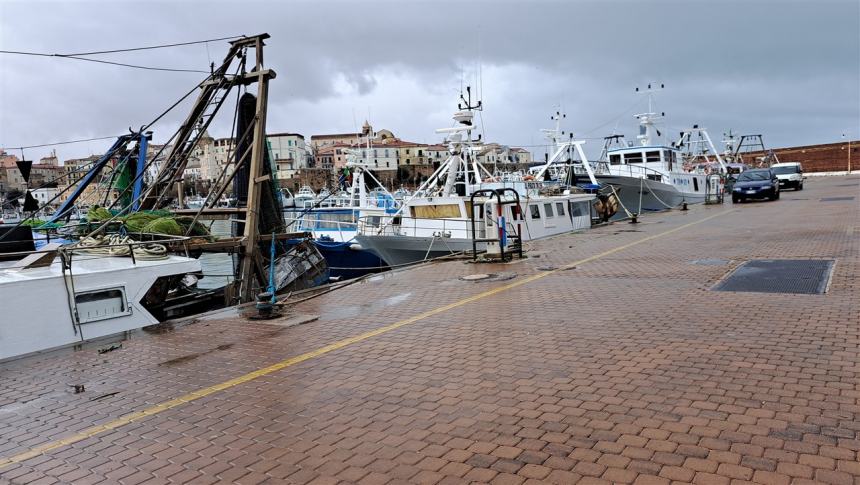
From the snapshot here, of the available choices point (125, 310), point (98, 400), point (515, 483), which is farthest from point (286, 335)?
point (515, 483)

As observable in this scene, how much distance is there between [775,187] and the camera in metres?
31.6

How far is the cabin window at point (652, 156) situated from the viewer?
38469 millimetres

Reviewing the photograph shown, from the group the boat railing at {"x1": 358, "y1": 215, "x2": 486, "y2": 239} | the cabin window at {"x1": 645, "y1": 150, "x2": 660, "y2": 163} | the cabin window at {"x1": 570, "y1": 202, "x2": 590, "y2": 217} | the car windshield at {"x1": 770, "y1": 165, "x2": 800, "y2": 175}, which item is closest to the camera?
the boat railing at {"x1": 358, "y1": 215, "x2": 486, "y2": 239}

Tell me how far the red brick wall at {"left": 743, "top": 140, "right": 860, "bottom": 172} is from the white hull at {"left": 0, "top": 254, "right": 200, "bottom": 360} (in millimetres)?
97125

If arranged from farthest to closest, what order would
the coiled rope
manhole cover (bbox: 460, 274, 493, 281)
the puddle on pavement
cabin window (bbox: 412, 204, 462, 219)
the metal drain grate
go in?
1. cabin window (bbox: 412, 204, 462, 219)
2. manhole cover (bbox: 460, 274, 493, 281)
3. the coiled rope
4. the puddle on pavement
5. the metal drain grate

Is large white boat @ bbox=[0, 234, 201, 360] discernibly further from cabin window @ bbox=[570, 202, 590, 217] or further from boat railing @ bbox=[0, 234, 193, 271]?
cabin window @ bbox=[570, 202, 590, 217]

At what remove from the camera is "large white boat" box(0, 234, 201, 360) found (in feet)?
25.5

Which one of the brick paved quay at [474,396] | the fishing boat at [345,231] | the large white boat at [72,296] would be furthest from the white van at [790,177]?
the large white boat at [72,296]

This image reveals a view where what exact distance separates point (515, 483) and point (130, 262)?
28.0ft

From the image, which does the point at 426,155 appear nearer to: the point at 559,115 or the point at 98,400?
the point at 559,115

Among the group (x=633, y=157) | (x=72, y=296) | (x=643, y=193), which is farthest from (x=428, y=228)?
(x=633, y=157)

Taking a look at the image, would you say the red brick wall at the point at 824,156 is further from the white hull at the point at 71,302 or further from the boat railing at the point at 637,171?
the white hull at the point at 71,302

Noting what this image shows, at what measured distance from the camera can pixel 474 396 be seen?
16.2 feet

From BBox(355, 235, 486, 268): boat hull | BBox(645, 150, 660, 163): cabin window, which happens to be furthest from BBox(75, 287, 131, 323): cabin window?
BBox(645, 150, 660, 163): cabin window
